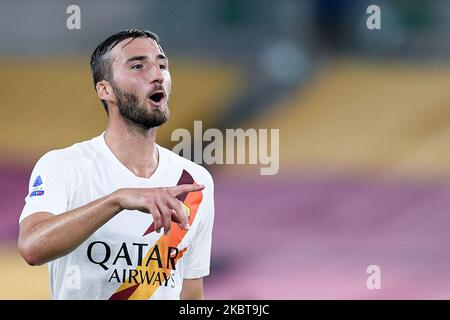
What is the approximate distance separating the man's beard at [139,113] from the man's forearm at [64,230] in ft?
1.52

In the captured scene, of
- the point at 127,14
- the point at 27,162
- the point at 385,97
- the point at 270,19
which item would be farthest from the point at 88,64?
the point at 385,97

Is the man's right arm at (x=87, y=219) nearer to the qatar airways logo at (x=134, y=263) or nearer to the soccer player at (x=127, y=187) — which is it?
the soccer player at (x=127, y=187)

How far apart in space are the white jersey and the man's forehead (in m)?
0.29

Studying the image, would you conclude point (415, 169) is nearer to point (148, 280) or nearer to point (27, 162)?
point (148, 280)

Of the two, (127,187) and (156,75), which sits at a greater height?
(156,75)

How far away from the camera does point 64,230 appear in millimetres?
1818

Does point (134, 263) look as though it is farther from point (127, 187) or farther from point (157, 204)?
point (157, 204)

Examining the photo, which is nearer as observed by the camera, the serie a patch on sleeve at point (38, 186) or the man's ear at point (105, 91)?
the serie a patch on sleeve at point (38, 186)

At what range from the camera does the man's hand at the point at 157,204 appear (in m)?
1.60

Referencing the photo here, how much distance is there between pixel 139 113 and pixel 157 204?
0.67 m

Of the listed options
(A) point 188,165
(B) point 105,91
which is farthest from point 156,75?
(A) point 188,165

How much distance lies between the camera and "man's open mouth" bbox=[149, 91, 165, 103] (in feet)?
7.36

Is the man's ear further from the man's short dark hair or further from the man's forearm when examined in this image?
the man's forearm

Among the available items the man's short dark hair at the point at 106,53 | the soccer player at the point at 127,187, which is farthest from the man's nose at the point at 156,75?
the man's short dark hair at the point at 106,53
